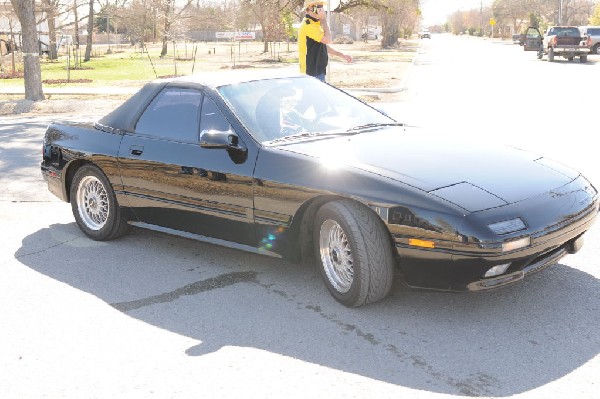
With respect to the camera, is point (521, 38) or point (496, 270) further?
point (521, 38)

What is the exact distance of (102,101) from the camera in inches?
805

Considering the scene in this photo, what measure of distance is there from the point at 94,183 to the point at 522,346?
382cm

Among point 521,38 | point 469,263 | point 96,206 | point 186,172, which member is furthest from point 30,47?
point 521,38

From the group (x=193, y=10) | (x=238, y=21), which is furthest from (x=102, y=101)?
(x=193, y=10)

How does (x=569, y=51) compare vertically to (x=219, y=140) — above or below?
above

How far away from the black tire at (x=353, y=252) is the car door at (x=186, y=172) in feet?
2.02

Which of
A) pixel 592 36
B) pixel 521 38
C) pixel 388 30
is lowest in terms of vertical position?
pixel 592 36

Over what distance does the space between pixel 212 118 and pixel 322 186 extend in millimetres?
1199

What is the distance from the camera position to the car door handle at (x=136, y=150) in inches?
222

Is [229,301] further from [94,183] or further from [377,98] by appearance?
[377,98]

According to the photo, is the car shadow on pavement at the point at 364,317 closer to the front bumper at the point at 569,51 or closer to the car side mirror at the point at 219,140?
the car side mirror at the point at 219,140

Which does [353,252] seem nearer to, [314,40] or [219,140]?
[219,140]

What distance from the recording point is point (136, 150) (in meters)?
5.67

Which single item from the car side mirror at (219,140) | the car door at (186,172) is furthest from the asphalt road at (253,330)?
the car side mirror at (219,140)
